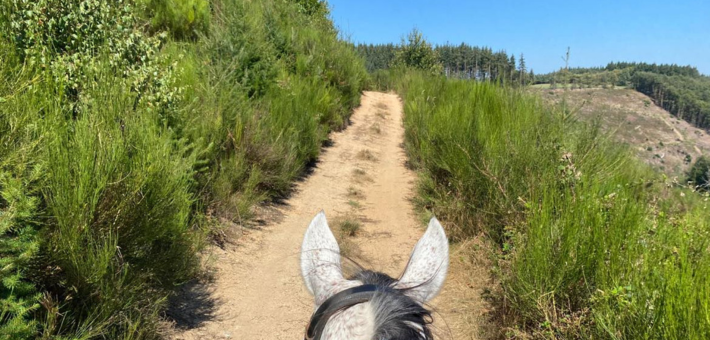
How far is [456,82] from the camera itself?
9.40 meters

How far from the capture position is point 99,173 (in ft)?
7.05

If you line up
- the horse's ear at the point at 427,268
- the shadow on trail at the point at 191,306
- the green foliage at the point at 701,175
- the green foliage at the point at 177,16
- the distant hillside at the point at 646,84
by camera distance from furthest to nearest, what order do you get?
the green foliage at the point at 177,16 < the distant hillside at the point at 646,84 < the shadow on trail at the point at 191,306 < the green foliage at the point at 701,175 < the horse's ear at the point at 427,268

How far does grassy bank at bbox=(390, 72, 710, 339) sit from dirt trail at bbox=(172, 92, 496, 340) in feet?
1.83

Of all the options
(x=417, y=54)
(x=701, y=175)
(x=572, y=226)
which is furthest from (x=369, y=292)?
(x=417, y=54)

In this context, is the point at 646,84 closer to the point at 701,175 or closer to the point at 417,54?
the point at 417,54

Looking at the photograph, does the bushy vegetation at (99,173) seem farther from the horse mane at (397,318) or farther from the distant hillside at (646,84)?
the distant hillside at (646,84)

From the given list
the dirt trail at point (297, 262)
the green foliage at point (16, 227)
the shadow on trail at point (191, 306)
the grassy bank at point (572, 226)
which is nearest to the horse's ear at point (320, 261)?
the dirt trail at point (297, 262)

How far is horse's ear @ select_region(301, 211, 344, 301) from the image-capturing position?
163 cm

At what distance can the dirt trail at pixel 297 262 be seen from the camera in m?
3.42

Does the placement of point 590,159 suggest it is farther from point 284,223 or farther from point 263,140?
point 263,140

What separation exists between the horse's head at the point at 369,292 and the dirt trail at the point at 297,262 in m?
0.39

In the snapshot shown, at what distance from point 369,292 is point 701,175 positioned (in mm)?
3709

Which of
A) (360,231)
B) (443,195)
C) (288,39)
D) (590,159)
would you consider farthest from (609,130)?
(288,39)

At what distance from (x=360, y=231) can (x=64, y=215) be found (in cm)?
377
